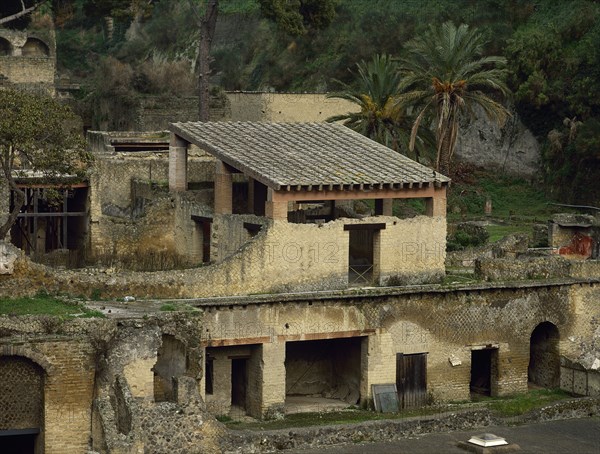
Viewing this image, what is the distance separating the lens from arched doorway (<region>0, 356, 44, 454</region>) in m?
36.5

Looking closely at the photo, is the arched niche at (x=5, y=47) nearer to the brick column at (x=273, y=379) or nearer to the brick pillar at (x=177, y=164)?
the brick pillar at (x=177, y=164)

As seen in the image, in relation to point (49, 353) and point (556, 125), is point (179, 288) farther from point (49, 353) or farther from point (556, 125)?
point (556, 125)

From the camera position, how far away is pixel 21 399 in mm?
36781

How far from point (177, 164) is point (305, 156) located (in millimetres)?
4479

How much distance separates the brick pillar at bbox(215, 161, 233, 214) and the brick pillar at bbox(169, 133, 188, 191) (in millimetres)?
2375

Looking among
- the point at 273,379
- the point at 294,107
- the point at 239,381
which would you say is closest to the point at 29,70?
the point at 294,107

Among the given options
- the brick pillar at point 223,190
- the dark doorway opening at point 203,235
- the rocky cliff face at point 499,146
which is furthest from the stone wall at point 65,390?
the rocky cliff face at point 499,146

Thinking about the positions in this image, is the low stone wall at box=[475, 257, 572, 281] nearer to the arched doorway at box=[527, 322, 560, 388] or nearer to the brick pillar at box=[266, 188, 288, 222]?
the arched doorway at box=[527, 322, 560, 388]

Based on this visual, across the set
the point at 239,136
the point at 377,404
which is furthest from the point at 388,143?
the point at 377,404

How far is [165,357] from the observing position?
3825 cm

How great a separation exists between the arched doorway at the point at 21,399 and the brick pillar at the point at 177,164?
11263mm

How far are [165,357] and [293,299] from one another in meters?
3.71

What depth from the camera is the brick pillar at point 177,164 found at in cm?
4622

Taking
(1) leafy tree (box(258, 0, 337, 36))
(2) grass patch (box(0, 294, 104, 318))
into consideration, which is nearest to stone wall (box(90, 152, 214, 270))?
(2) grass patch (box(0, 294, 104, 318))
